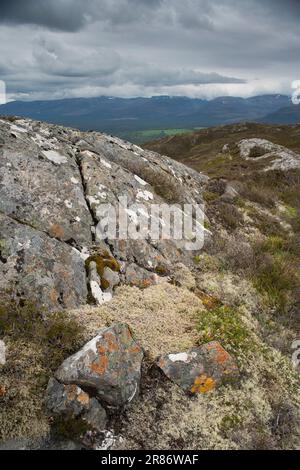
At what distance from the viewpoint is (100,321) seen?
9.26 meters

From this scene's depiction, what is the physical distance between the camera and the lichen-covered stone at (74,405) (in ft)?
23.0

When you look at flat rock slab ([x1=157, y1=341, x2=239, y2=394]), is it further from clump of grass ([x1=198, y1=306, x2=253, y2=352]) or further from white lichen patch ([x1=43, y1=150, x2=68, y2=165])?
white lichen patch ([x1=43, y1=150, x2=68, y2=165])

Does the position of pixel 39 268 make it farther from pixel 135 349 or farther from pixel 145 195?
pixel 145 195

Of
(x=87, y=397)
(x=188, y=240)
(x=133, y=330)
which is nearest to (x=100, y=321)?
(x=133, y=330)

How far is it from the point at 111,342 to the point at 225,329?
3.19m

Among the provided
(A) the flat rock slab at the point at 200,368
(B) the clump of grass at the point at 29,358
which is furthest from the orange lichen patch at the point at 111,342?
(A) the flat rock slab at the point at 200,368

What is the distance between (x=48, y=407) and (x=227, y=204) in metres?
14.8

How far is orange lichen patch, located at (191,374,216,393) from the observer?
26.4 feet

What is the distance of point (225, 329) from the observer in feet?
31.1

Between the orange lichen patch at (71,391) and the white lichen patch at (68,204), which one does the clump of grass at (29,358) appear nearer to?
the orange lichen patch at (71,391)

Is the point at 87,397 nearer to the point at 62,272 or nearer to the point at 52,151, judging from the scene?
the point at 62,272

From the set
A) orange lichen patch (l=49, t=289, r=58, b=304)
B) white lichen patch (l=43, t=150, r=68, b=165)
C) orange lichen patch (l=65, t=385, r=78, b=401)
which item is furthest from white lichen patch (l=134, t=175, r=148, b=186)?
orange lichen patch (l=65, t=385, r=78, b=401)

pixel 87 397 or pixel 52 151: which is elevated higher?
pixel 52 151

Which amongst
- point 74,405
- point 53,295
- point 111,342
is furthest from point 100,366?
point 53,295
